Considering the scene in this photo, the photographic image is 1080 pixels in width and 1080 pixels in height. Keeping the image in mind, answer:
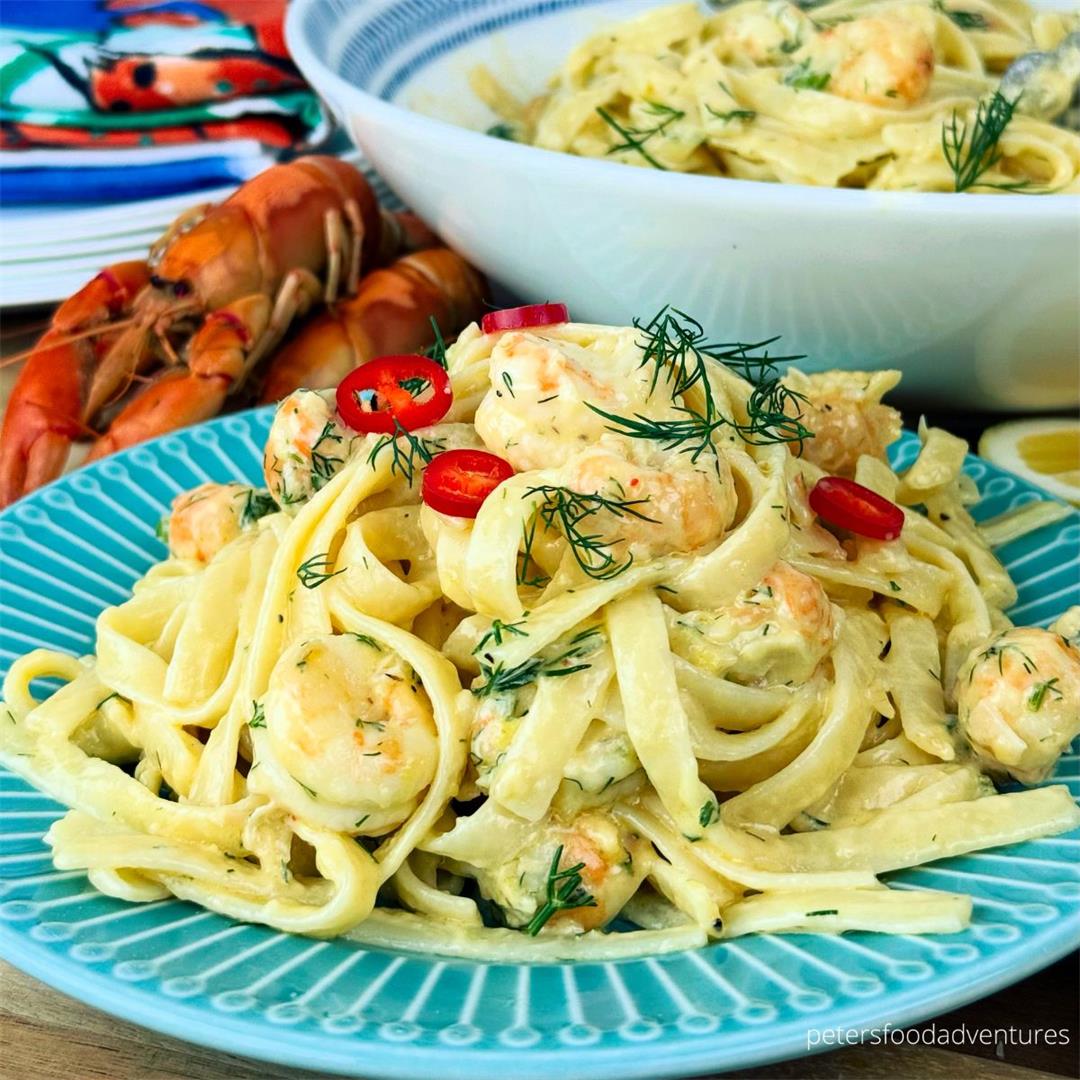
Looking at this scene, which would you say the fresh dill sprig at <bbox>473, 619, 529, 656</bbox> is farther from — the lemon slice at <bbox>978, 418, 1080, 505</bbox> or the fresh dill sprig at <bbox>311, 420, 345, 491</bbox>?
the lemon slice at <bbox>978, 418, 1080, 505</bbox>

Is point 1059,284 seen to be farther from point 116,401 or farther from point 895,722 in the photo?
point 116,401

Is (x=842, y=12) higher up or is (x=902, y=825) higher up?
(x=842, y=12)

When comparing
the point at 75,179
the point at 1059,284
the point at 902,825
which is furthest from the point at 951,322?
the point at 75,179

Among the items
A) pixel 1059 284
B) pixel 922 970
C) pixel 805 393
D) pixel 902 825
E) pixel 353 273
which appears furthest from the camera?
pixel 353 273

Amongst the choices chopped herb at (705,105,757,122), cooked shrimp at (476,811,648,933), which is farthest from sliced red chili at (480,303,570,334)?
chopped herb at (705,105,757,122)

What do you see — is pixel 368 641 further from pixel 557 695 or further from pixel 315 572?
pixel 557 695

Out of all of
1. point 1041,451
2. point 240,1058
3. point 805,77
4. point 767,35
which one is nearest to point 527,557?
point 240,1058
